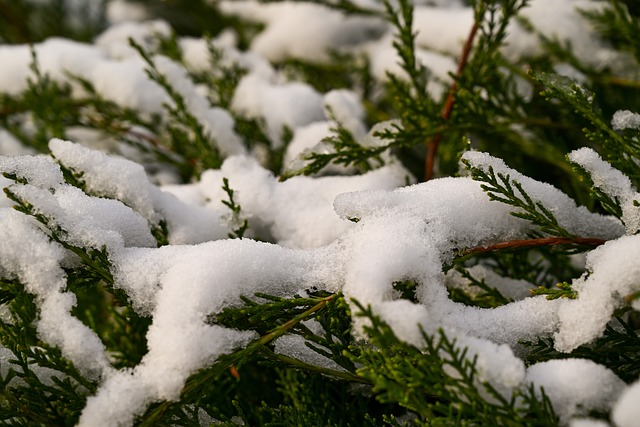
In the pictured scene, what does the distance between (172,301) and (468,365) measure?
50 cm

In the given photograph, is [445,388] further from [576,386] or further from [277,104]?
[277,104]

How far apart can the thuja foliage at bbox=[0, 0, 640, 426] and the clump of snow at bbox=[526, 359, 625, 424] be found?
3 centimetres

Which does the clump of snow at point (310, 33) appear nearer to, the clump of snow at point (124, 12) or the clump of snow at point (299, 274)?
the clump of snow at point (124, 12)

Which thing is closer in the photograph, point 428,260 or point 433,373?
point 433,373

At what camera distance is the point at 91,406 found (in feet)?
2.93

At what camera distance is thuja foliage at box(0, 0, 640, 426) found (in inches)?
34.4

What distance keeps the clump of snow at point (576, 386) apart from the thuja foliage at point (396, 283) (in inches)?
1.0

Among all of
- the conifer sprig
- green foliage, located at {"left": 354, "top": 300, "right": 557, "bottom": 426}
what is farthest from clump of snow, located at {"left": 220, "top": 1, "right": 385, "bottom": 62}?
green foliage, located at {"left": 354, "top": 300, "right": 557, "bottom": 426}

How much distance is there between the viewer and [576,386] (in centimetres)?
82

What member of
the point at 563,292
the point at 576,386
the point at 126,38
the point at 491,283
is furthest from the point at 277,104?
the point at 576,386

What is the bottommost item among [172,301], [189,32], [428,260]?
[189,32]

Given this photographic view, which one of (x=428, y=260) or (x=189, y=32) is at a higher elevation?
(x=428, y=260)

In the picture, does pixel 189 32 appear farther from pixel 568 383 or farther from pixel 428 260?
pixel 568 383

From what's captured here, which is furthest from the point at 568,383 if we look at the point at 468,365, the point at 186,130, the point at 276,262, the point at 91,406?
the point at 186,130
